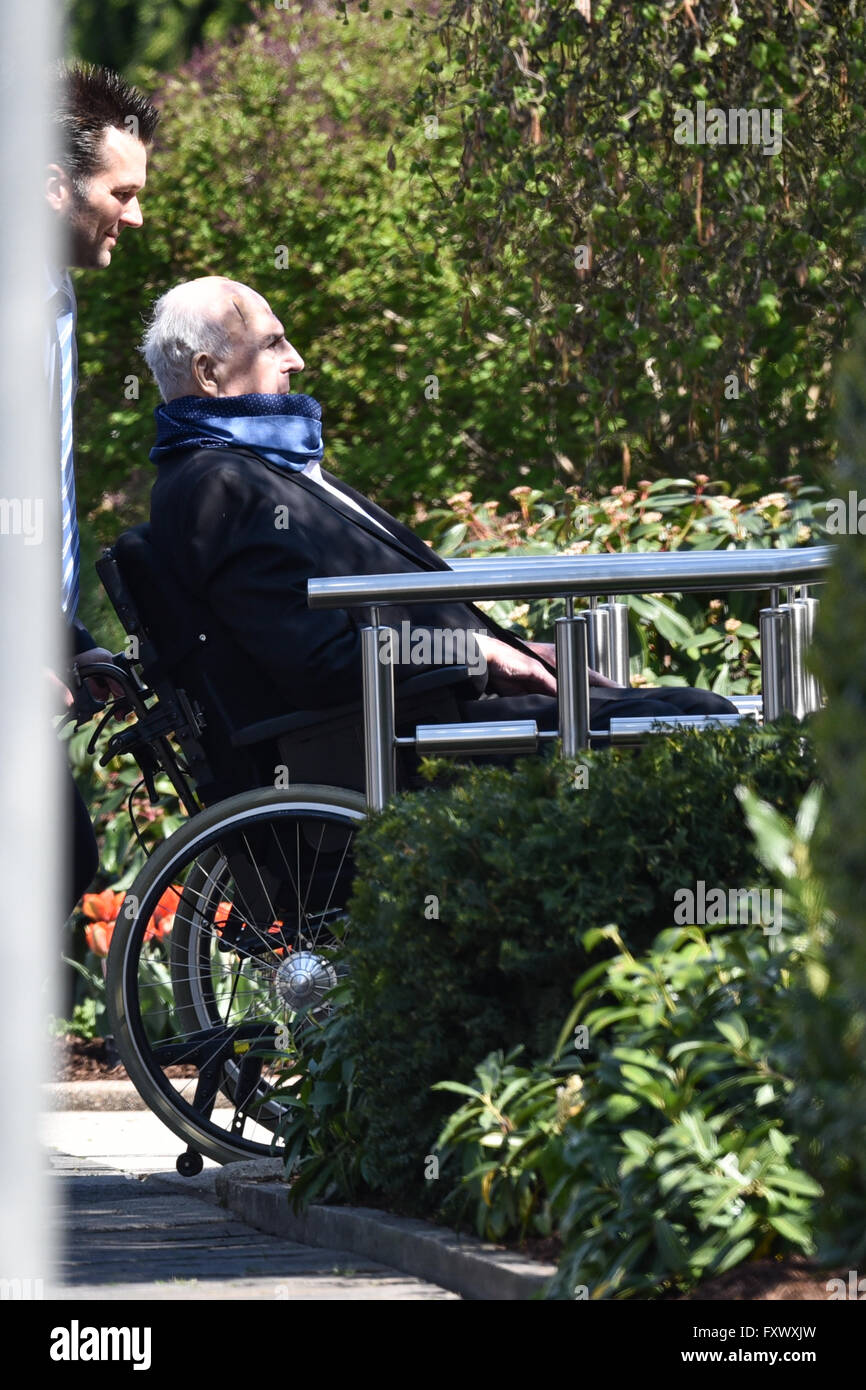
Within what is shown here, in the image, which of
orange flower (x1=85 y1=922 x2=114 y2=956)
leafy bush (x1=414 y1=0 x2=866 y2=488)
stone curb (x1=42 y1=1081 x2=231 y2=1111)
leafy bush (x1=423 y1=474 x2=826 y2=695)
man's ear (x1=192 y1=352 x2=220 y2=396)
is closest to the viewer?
man's ear (x1=192 y1=352 x2=220 y2=396)

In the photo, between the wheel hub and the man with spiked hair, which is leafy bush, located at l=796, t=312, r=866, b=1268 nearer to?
the wheel hub

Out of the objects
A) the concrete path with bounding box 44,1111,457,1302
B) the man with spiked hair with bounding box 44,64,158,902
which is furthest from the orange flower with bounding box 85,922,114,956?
the man with spiked hair with bounding box 44,64,158,902

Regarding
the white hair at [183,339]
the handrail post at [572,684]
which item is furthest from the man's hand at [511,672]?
the white hair at [183,339]

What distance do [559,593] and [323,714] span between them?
2.00ft

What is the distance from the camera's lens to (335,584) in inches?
154

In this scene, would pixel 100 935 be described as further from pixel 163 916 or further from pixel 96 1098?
pixel 96 1098

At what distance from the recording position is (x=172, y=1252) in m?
3.31

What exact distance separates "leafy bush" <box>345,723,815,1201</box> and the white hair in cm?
184

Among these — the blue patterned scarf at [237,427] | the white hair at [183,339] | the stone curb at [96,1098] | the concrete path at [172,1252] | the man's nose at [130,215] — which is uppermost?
the man's nose at [130,215]

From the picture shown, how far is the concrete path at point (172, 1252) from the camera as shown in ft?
9.59

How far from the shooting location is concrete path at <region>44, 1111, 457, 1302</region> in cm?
292

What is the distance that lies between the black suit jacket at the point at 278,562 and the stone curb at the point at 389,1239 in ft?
3.39

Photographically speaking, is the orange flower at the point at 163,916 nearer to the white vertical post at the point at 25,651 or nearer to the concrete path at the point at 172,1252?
the concrete path at the point at 172,1252
